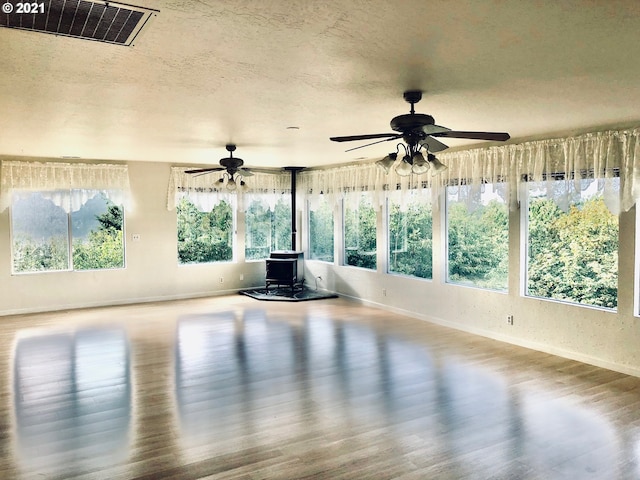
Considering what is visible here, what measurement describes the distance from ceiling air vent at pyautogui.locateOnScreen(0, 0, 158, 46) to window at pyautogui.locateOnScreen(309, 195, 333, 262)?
22.4 ft

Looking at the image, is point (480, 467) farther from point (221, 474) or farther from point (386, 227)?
point (386, 227)

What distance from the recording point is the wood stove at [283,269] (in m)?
8.88

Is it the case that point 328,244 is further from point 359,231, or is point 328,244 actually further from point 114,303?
point 114,303

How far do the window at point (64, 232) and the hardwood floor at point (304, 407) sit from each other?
1.61 metres

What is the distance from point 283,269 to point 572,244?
4.96 meters

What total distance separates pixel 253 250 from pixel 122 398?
5611 mm

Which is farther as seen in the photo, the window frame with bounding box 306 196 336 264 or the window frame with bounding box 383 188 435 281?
the window frame with bounding box 306 196 336 264

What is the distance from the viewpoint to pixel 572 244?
5.25 m

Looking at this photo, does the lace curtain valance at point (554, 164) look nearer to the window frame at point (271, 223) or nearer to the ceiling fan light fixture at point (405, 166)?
the ceiling fan light fixture at point (405, 166)

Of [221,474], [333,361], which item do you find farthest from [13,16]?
[333,361]

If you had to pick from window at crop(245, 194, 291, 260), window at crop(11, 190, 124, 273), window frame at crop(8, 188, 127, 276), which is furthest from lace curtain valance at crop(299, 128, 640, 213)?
window at crop(11, 190, 124, 273)

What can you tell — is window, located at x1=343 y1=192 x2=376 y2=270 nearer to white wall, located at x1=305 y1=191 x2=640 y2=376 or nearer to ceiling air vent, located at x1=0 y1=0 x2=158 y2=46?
white wall, located at x1=305 y1=191 x2=640 y2=376

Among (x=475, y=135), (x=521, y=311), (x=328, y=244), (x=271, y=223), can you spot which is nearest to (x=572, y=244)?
(x=521, y=311)

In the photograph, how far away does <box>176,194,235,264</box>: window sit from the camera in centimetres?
888
